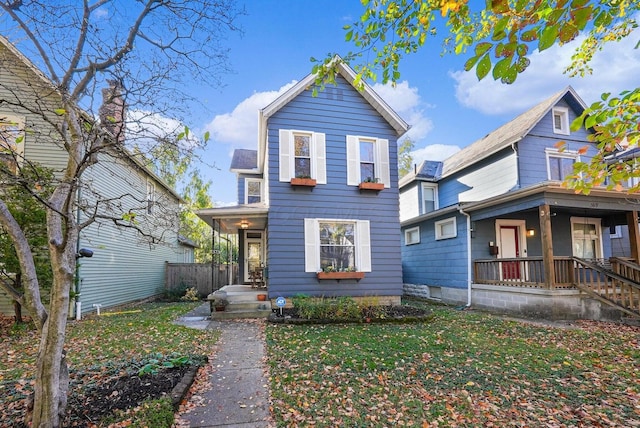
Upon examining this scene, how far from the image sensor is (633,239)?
32.9 ft

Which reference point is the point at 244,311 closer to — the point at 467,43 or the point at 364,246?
the point at 364,246

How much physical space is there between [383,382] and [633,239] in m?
10.4

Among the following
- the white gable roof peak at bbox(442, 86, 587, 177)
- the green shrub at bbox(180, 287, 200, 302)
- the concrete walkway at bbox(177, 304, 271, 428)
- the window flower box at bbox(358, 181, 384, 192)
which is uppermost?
the white gable roof peak at bbox(442, 86, 587, 177)

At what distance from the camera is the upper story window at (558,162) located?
12109mm

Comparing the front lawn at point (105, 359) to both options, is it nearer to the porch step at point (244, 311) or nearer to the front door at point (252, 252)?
the porch step at point (244, 311)

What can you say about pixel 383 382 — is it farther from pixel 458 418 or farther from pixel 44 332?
pixel 44 332

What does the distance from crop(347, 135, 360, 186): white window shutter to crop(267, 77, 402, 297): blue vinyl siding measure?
139 millimetres

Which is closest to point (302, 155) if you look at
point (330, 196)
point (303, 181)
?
point (303, 181)

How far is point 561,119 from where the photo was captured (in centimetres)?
1278

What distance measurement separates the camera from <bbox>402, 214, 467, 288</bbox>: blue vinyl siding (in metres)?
11.6

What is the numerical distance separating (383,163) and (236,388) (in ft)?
26.2

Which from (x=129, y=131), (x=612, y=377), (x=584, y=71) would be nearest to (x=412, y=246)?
(x=584, y=71)

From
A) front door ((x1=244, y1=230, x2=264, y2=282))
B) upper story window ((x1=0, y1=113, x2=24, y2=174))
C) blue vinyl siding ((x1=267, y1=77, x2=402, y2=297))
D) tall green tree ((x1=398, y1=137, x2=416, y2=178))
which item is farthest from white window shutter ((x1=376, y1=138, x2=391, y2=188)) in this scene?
tall green tree ((x1=398, y1=137, x2=416, y2=178))

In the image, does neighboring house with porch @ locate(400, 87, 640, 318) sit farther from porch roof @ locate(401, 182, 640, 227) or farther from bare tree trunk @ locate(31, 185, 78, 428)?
bare tree trunk @ locate(31, 185, 78, 428)
